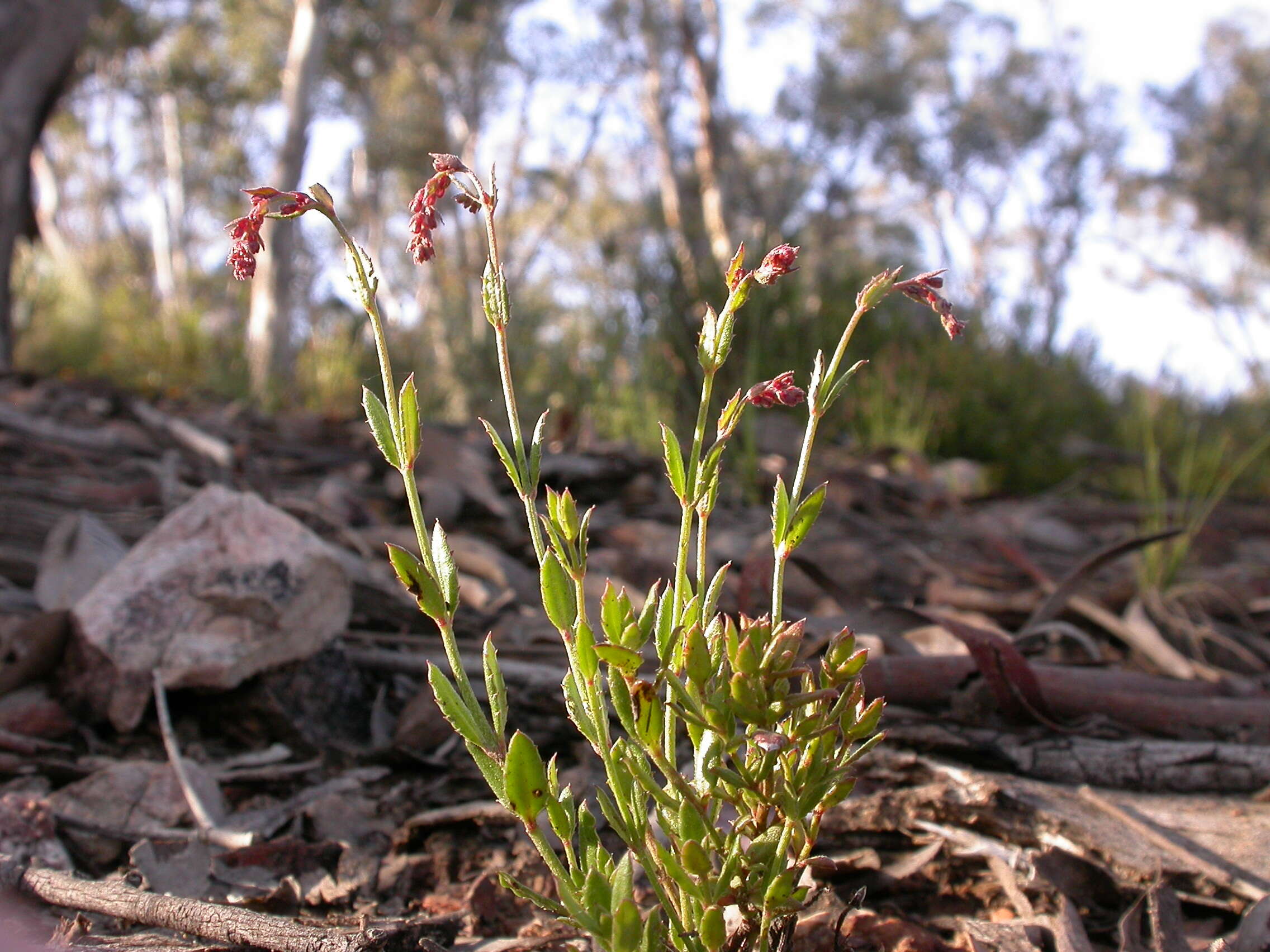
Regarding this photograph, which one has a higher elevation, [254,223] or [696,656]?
[254,223]

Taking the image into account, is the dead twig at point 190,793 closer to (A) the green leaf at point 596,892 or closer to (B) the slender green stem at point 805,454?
(A) the green leaf at point 596,892

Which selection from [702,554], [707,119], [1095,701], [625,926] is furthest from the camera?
[707,119]

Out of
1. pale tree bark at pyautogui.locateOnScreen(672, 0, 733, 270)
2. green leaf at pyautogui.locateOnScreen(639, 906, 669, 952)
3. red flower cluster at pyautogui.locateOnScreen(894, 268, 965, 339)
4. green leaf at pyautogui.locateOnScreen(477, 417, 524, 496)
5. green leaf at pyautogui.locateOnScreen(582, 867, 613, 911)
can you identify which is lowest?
green leaf at pyautogui.locateOnScreen(639, 906, 669, 952)

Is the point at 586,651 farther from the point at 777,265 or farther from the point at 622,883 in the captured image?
the point at 777,265

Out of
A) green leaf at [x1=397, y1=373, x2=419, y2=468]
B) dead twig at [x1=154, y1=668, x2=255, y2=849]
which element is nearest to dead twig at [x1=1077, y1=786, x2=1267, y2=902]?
green leaf at [x1=397, y1=373, x2=419, y2=468]

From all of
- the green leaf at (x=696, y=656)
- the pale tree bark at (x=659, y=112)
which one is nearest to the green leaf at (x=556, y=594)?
the green leaf at (x=696, y=656)

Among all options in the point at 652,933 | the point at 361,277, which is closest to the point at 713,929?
the point at 652,933

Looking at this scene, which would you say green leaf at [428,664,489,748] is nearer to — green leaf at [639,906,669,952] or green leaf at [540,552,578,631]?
green leaf at [540,552,578,631]

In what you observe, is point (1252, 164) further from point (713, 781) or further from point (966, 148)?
point (713, 781)
